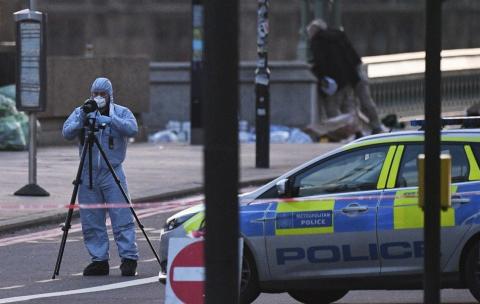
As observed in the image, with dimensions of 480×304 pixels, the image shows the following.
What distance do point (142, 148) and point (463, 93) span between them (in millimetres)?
11648

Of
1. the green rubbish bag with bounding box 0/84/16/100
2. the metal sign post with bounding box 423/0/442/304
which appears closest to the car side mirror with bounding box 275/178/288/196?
the metal sign post with bounding box 423/0/442/304

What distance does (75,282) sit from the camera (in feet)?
44.7

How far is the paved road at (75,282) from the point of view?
12617 mm

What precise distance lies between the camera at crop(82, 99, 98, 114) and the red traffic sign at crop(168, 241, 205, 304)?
16.4 feet

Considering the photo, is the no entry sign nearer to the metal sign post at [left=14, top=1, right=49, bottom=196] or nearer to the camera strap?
the camera strap

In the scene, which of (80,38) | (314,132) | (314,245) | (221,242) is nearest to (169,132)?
(314,132)

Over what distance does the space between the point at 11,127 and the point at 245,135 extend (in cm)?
658

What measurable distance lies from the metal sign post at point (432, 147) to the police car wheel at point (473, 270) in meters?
3.67

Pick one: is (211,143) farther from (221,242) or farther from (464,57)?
(464,57)

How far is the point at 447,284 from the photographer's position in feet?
38.1

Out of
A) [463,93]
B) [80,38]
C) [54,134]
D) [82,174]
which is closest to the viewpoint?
[82,174]

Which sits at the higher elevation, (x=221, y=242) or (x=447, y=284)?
(x=221, y=242)

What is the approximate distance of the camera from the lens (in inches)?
550

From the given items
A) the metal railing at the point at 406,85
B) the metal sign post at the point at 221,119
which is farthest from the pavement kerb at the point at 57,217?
the metal railing at the point at 406,85
